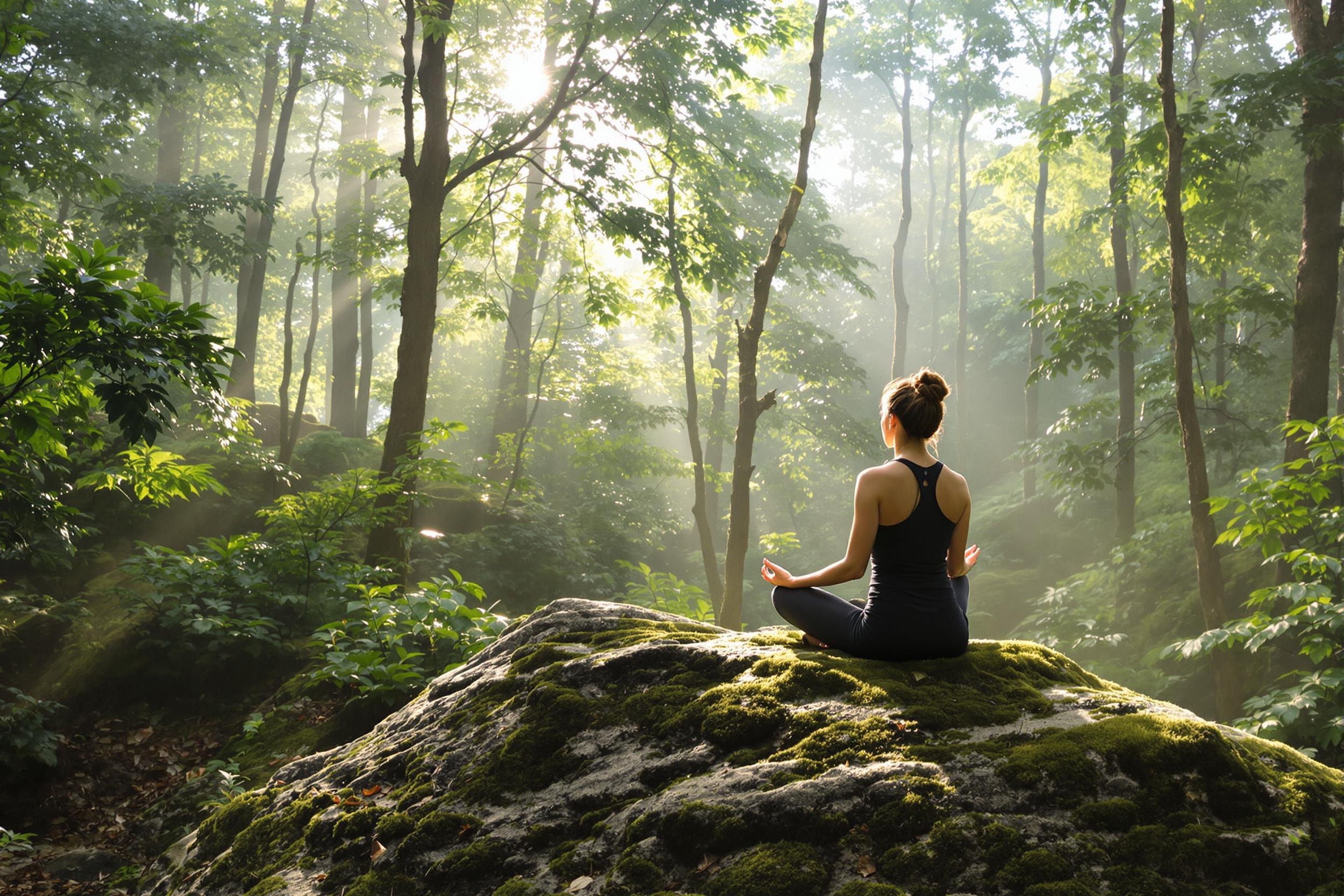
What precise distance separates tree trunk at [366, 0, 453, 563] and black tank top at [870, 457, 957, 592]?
6.29 meters

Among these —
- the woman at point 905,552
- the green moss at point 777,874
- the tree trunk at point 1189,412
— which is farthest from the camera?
the tree trunk at point 1189,412

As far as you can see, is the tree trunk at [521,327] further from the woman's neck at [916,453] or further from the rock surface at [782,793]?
the rock surface at [782,793]

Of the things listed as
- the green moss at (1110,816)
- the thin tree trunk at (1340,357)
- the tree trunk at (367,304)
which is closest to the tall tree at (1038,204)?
the thin tree trunk at (1340,357)

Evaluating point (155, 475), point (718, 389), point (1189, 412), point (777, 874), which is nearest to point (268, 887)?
point (777, 874)

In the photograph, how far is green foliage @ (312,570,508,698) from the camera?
16.1ft

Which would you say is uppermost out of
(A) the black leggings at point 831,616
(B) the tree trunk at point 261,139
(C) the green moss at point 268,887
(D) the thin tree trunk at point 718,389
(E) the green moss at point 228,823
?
(B) the tree trunk at point 261,139

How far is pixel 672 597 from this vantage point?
28.8 ft

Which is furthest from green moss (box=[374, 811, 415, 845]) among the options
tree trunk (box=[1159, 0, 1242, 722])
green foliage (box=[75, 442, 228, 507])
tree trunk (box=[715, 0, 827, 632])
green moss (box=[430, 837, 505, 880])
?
tree trunk (box=[1159, 0, 1242, 722])

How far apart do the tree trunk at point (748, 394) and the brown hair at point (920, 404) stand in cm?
484

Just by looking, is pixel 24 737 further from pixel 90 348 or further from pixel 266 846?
pixel 266 846

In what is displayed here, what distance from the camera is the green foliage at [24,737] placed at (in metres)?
4.77

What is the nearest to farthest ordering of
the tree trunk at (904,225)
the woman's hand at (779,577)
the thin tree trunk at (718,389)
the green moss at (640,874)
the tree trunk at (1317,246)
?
1. the green moss at (640,874)
2. the woman's hand at (779,577)
3. the tree trunk at (1317,246)
4. the thin tree trunk at (718,389)
5. the tree trunk at (904,225)

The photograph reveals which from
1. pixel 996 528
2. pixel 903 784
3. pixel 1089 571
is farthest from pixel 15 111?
pixel 996 528

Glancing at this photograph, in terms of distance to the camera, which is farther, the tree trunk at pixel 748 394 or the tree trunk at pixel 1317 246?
the tree trunk at pixel 748 394
